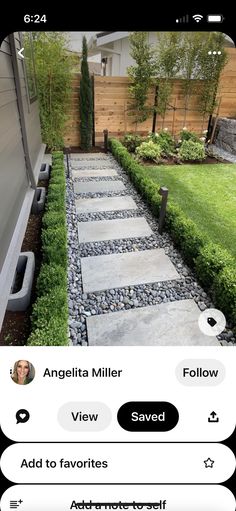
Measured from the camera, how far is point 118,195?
16.3 feet

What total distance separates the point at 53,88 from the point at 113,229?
16.7ft

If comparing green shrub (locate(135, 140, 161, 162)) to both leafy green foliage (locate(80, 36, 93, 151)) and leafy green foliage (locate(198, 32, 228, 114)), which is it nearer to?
leafy green foliage (locate(80, 36, 93, 151))

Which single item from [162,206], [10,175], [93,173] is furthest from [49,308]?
[93,173]

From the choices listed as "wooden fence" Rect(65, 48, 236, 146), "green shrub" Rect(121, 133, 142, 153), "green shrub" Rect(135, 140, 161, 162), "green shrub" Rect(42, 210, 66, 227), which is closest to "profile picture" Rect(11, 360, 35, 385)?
"green shrub" Rect(42, 210, 66, 227)

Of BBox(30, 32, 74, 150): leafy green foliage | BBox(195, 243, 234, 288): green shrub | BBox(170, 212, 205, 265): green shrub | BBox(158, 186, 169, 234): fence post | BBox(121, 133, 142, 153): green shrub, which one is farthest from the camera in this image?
BBox(121, 133, 142, 153): green shrub

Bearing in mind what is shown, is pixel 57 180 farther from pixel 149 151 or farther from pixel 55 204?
pixel 149 151

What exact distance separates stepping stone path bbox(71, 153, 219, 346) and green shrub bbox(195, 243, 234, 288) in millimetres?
252

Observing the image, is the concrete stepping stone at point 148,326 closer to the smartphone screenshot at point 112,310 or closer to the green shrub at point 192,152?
the smartphone screenshot at point 112,310

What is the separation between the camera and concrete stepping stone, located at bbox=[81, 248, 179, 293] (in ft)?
9.16

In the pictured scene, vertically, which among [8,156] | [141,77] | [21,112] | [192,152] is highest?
[141,77]

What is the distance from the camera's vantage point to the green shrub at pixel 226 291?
2213mm
